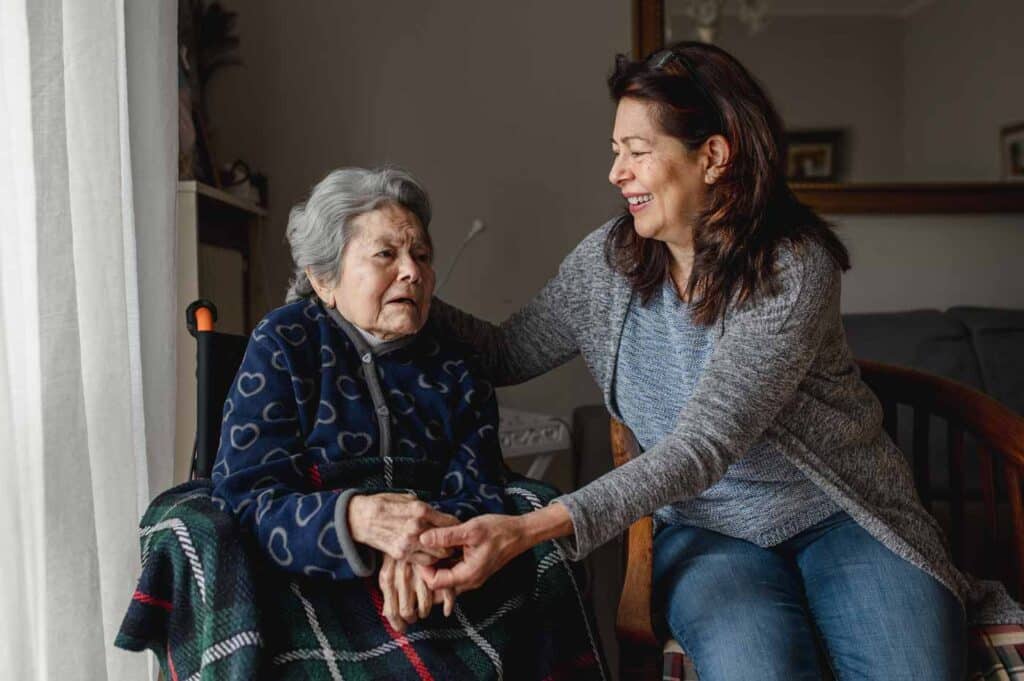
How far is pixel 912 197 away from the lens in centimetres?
Answer: 277

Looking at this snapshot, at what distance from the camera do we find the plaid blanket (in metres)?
1.12

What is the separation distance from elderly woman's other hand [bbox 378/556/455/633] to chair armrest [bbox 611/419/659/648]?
28cm

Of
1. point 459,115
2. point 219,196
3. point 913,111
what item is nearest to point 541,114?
point 459,115

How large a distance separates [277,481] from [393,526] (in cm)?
19

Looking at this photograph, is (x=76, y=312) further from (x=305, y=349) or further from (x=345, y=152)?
(x=345, y=152)

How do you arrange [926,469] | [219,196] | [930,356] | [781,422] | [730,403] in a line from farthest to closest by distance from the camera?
[930,356] < [219,196] < [926,469] < [781,422] < [730,403]

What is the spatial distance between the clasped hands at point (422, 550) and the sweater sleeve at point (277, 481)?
30 mm

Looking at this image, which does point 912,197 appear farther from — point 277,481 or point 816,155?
point 277,481

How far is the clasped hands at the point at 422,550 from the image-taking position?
3.83ft

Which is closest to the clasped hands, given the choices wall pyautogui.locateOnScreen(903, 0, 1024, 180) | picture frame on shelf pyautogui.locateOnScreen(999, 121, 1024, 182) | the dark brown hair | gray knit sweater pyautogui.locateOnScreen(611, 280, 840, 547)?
gray knit sweater pyautogui.locateOnScreen(611, 280, 840, 547)

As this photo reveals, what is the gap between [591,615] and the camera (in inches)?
53.2

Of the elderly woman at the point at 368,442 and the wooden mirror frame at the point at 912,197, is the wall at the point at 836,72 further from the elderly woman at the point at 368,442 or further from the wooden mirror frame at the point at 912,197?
the elderly woman at the point at 368,442

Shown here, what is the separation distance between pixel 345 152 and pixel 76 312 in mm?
1354

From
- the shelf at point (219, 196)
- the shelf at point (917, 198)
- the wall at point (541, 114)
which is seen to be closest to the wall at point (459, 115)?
the wall at point (541, 114)
